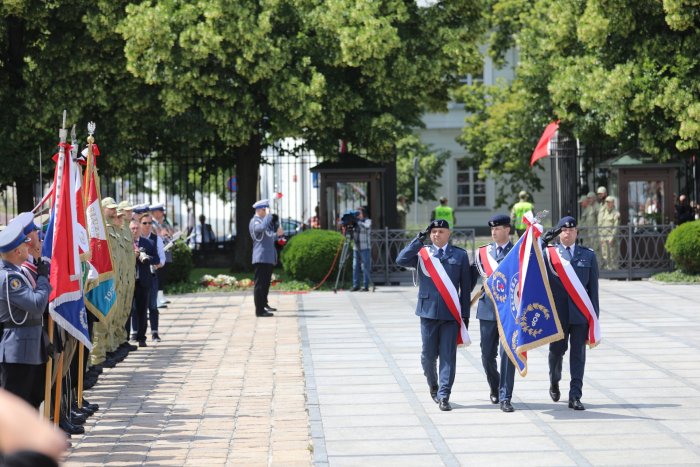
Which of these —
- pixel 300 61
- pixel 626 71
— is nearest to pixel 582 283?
pixel 626 71

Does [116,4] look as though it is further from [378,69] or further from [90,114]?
[378,69]

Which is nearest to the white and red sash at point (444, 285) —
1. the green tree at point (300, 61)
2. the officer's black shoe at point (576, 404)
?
the officer's black shoe at point (576, 404)

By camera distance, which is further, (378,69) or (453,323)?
(378,69)

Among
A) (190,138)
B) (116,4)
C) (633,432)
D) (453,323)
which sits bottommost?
(633,432)

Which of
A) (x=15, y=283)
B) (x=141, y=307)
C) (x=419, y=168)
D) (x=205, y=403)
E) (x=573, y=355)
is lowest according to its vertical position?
(x=205, y=403)

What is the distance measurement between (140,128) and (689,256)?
12.4m

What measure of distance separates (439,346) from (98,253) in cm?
376

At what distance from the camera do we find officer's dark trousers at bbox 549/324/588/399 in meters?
9.77

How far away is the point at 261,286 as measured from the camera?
18.4 meters

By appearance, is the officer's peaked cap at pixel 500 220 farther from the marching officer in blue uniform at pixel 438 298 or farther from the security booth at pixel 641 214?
the security booth at pixel 641 214

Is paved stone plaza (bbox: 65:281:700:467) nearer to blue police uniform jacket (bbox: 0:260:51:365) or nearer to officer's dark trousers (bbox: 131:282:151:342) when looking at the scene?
officer's dark trousers (bbox: 131:282:151:342)

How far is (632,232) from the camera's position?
83.6ft

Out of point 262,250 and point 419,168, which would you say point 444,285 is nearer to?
point 262,250

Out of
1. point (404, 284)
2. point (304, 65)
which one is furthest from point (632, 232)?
point (304, 65)
